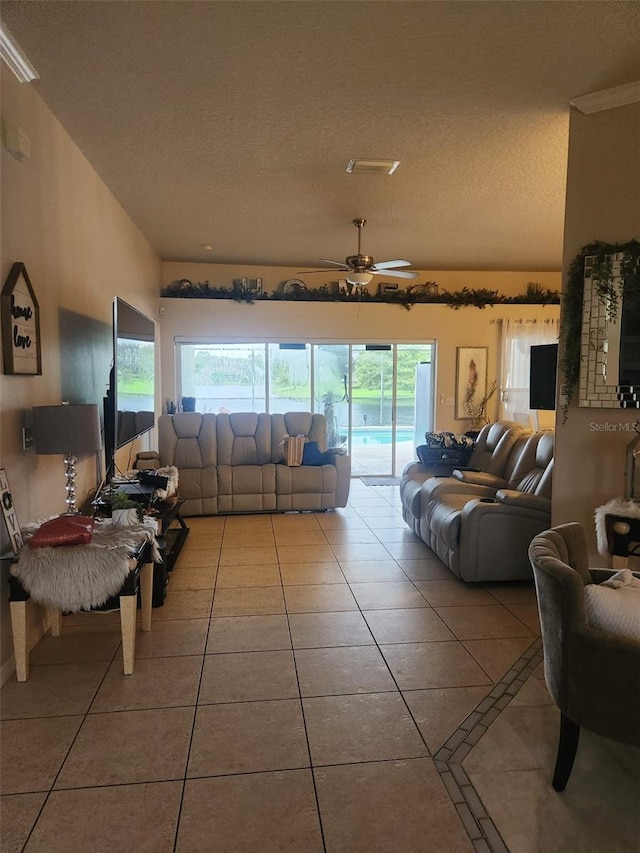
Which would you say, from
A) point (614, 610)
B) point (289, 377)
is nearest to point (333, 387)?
point (289, 377)

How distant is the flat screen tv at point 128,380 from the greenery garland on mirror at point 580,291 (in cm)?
269

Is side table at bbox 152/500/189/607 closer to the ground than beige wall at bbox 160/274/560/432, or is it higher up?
closer to the ground

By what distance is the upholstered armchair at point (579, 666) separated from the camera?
1646 mm

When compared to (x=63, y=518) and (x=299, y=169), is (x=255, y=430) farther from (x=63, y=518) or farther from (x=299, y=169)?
(x=63, y=518)

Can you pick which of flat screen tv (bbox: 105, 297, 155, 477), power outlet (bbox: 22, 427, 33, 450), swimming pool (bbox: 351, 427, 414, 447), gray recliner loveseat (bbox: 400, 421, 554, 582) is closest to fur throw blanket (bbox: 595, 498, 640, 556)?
gray recliner loveseat (bbox: 400, 421, 554, 582)

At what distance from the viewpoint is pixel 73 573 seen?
2.43 meters

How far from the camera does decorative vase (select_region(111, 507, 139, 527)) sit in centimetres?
287

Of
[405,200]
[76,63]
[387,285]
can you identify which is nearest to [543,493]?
[405,200]

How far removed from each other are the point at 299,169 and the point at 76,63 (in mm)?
1727

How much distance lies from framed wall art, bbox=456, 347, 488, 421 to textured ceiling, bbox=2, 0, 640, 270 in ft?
9.00

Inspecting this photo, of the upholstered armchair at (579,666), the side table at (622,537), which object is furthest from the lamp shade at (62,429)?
the side table at (622,537)

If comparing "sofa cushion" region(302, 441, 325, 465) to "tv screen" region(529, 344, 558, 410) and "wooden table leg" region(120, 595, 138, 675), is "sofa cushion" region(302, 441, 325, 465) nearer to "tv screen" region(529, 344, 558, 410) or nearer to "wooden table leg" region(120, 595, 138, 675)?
"tv screen" region(529, 344, 558, 410)

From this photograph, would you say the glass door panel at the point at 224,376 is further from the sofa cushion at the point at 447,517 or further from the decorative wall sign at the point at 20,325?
the decorative wall sign at the point at 20,325

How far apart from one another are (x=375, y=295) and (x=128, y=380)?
15.1 feet
